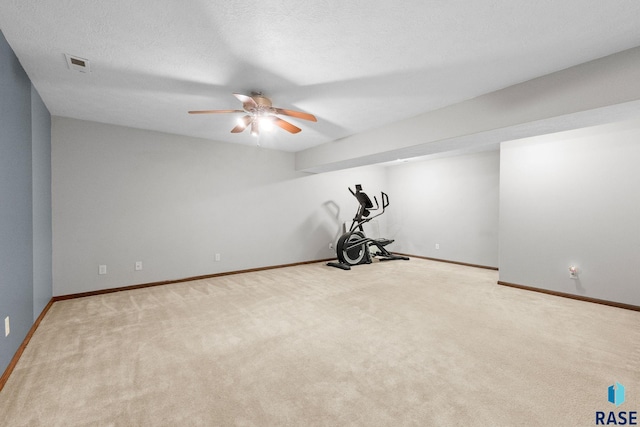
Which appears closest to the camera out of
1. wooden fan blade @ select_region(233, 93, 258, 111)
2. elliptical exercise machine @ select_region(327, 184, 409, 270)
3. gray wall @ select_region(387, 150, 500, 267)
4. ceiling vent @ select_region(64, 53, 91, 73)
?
ceiling vent @ select_region(64, 53, 91, 73)

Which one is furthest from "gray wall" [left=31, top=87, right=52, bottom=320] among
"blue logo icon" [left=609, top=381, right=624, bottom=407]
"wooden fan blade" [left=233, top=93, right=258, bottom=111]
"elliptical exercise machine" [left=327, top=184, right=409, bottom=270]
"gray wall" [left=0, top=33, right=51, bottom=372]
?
"blue logo icon" [left=609, top=381, right=624, bottom=407]

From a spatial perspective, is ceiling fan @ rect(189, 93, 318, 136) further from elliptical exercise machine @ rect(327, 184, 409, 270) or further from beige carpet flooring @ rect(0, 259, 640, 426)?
elliptical exercise machine @ rect(327, 184, 409, 270)

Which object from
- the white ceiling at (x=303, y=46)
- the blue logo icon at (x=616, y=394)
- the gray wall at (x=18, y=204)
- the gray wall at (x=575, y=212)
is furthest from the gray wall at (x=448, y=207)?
the gray wall at (x=18, y=204)

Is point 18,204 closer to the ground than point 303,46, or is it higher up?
closer to the ground

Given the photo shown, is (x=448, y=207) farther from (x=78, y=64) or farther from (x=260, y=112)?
(x=78, y=64)

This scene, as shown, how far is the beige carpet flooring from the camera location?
1.53 m

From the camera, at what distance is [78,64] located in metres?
2.28

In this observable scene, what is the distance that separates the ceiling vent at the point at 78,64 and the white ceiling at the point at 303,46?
5 centimetres

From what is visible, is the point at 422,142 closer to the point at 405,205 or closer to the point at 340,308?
the point at 340,308

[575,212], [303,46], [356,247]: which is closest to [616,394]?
[575,212]

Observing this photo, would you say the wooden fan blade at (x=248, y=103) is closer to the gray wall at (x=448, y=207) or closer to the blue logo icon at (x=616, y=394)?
the blue logo icon at (x=616, y=394)

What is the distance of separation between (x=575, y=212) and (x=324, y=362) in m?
3.81

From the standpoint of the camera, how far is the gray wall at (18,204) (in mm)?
1866

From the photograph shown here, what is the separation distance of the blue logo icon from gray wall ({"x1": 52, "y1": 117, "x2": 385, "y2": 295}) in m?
4.64
